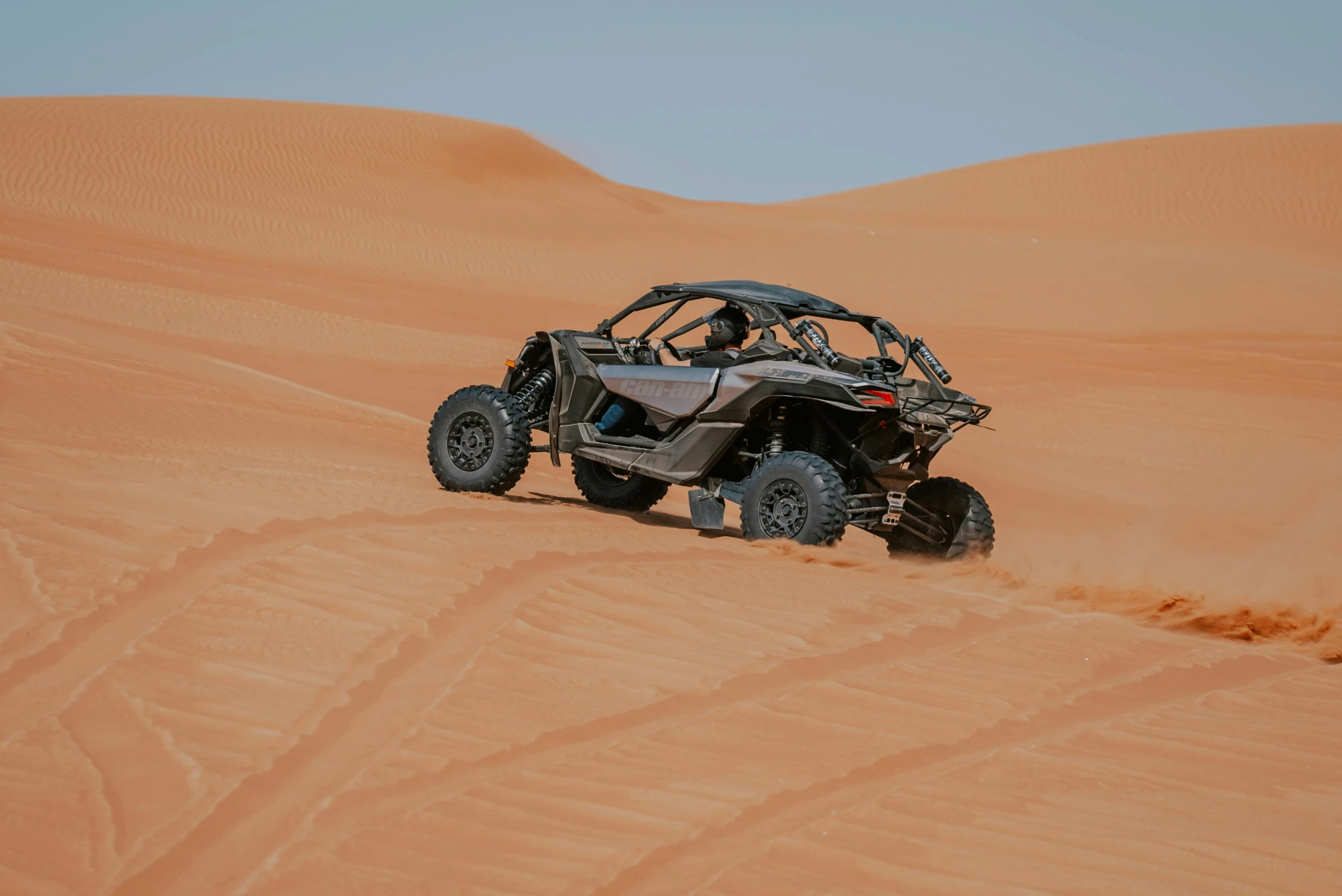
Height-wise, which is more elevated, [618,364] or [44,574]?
[618,364]

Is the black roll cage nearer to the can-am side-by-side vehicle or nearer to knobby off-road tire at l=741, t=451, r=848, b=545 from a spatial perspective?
the can-am side-by-side vehicle

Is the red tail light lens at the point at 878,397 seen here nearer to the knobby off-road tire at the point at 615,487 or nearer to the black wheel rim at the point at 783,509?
the black wheel rim at the point at 783,509

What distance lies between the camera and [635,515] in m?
9.94

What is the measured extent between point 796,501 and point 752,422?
2.66ft

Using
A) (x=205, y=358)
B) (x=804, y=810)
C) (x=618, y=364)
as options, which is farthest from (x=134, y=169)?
(x=804, y=810)

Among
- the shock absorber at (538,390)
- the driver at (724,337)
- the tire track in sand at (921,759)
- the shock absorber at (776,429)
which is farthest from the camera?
the shock absorber at (538,390)

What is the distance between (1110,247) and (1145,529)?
24.3m

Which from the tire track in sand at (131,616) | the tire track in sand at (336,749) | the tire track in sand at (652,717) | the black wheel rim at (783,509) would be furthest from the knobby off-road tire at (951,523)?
the tire track in sand at (131,616)

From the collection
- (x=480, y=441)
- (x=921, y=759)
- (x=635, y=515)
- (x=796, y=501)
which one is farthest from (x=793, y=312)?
(x=921, y=759)

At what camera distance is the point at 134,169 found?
1260 inches

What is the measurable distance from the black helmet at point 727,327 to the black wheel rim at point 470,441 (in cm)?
165

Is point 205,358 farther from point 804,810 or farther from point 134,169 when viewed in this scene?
point 134,169

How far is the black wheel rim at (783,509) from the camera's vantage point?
27.0 ft

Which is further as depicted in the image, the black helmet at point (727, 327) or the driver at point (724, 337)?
the black helmet at point (727, 327)
